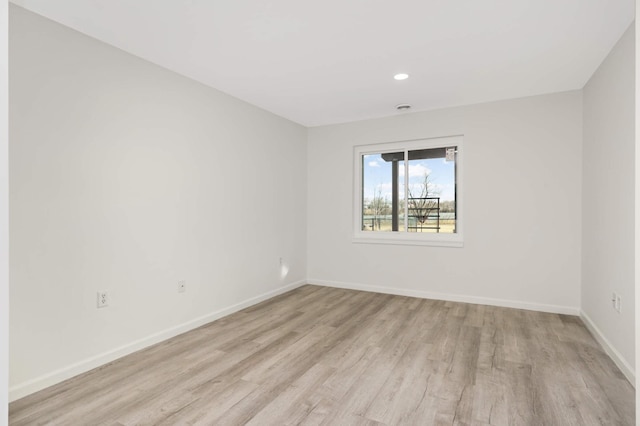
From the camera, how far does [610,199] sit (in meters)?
2.76

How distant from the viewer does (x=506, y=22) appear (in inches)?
91.2

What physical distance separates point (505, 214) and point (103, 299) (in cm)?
406

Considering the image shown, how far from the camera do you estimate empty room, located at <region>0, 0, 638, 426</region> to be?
2115mm

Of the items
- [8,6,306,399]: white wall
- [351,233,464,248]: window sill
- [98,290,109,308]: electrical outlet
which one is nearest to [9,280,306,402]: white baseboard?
[8,6,306,399]: white wall

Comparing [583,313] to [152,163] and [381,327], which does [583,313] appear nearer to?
[381,327]

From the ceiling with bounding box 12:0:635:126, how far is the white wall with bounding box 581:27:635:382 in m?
0.27

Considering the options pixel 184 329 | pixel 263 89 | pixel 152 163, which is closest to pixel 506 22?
pixel 263 89

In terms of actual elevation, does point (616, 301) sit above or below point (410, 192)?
below

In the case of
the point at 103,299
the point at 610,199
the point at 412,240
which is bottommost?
the point at 103,299

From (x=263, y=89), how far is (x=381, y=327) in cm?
269

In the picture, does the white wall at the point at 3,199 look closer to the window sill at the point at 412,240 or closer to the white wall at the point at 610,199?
the white wall at the point at 610,199

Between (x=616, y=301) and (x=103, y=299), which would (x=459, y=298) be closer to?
(x=616, y=301)

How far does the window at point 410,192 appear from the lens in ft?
14.4

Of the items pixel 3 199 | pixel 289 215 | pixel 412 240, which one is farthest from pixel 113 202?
pixel 412 240
